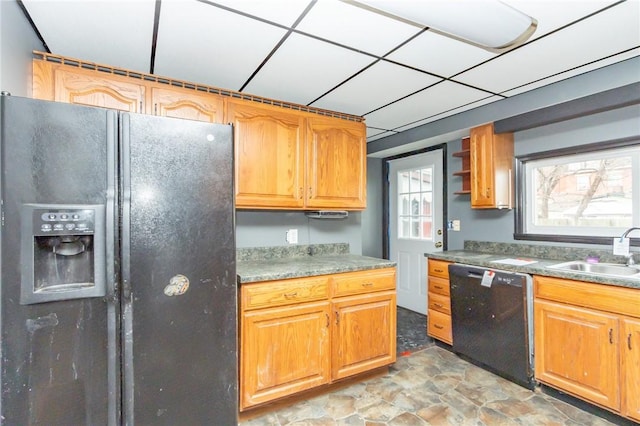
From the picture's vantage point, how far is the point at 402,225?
4.16 m

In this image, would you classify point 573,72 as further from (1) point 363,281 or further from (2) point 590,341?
(1) point 363,281

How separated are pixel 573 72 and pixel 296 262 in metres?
2.36

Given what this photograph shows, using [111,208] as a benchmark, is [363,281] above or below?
below

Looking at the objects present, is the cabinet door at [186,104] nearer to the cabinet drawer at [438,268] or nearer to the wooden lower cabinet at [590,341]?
the cabinet drawer at [438,268]

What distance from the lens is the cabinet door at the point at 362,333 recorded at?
2.26 metres

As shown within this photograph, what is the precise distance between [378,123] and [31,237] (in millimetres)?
2848

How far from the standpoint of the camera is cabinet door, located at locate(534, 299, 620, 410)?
1.88 m

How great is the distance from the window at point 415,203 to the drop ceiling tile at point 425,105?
0.81 m

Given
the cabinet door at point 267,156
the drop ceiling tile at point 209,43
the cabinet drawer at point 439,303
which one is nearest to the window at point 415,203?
the cabinet drawer at point 439,303

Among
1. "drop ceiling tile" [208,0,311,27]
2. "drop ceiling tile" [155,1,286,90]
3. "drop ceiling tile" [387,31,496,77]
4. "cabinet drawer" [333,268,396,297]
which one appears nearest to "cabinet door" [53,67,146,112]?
"drop ceiling tile" [155,1,286,90]

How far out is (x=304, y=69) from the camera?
204cm

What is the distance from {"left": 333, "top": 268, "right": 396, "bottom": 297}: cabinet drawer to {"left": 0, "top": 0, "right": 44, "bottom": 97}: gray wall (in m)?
2.01

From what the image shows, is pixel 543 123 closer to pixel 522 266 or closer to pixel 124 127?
pixel 522 266

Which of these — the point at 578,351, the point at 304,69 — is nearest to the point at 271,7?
the point at 304,69
